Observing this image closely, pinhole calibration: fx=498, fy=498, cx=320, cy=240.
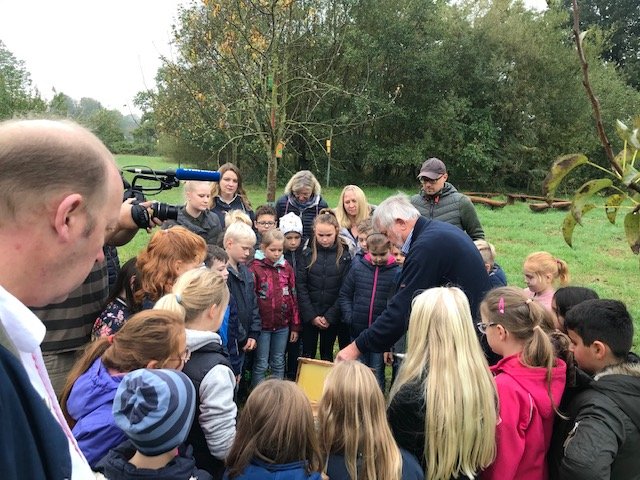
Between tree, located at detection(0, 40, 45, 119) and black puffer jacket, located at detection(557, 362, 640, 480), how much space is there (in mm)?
22366

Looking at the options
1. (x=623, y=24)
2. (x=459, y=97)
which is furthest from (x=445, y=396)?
(x=623, y=24)

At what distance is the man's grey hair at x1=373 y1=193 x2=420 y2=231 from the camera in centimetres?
317

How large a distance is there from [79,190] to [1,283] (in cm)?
21

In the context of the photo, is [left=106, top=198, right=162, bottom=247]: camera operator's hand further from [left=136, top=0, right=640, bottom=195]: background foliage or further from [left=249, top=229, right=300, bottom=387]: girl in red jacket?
[left=136, top=0, right=640, bottom=195]: background foliage

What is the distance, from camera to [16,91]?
78.4 feet

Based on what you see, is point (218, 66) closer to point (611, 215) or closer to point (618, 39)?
point (611, 215)

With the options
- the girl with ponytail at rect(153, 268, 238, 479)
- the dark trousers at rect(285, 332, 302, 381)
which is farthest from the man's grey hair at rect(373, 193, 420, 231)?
the dark trousers at rect(285, 332, 302, 381)

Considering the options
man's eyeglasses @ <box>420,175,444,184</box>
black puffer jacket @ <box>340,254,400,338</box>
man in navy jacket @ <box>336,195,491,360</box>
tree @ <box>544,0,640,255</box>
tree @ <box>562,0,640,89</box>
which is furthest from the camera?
tree @ <box>562,0,640,89</box>

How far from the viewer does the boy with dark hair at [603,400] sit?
1.94m

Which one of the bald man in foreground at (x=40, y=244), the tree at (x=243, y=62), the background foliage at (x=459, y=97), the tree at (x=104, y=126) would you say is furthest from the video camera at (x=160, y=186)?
the background foliage at (x=459, y=97)

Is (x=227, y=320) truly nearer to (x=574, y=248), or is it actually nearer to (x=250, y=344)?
(x=250, y=344)

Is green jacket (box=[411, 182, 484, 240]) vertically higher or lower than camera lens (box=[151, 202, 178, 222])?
lower

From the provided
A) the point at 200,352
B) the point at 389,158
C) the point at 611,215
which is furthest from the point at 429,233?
the point at 389,158

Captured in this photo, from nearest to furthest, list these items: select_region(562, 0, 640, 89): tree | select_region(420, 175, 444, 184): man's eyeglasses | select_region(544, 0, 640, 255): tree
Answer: select_region(544, 0, 640, 255): tree
select_region(420, 175, 444, 184): man's eyeglasses
select_region(562, 0, 640, 89): tree
